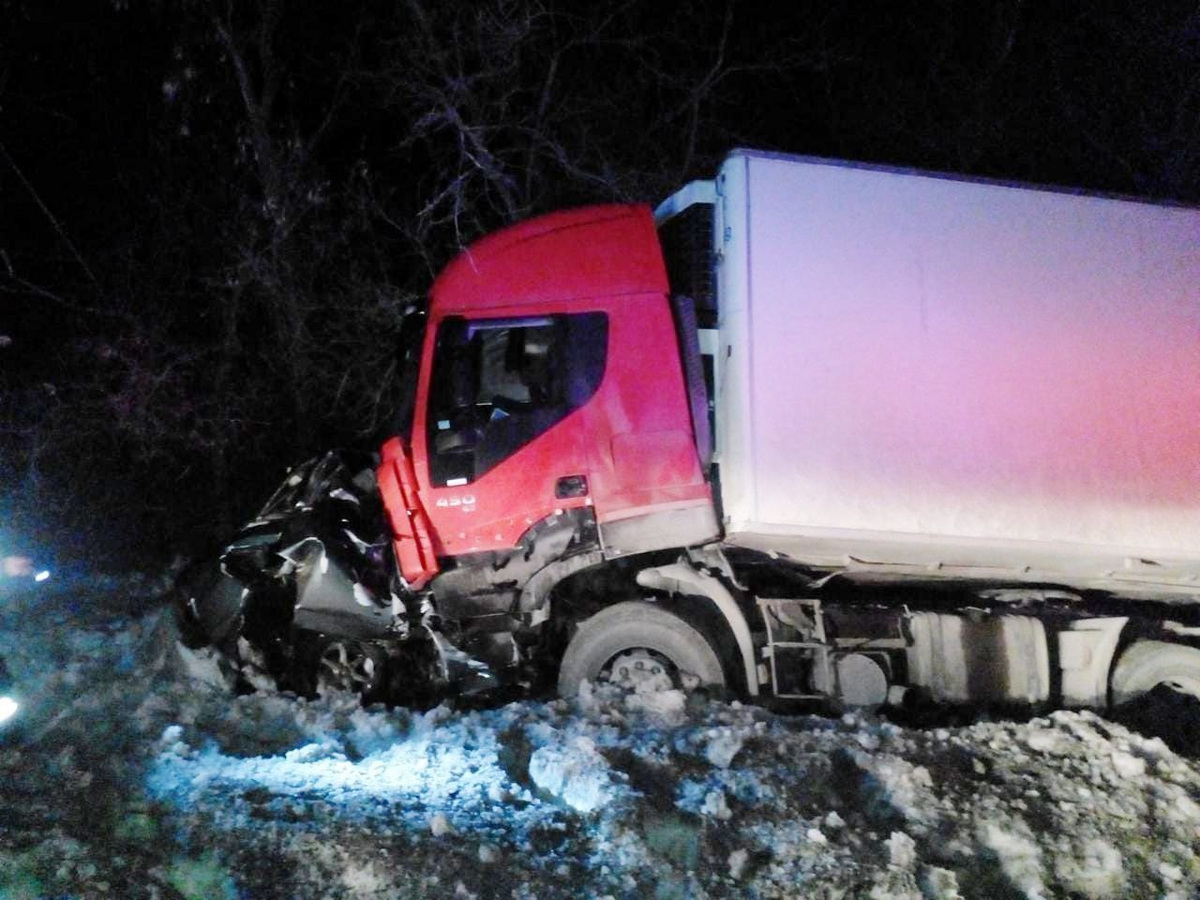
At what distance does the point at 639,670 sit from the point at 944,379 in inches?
93.5

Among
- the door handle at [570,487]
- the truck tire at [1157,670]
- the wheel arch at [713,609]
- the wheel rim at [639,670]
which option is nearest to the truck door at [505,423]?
the door handle at [570,487]

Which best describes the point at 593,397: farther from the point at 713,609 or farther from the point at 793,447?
the point at 713,609

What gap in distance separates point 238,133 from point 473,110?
113 inches

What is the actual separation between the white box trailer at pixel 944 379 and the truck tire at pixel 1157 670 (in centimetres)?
66

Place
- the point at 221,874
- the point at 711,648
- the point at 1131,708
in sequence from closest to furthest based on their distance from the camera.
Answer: the point at 221,874, the point at 711,648, the point at 1131,708

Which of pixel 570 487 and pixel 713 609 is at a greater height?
pixel 570 487

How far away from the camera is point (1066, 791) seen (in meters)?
4.55

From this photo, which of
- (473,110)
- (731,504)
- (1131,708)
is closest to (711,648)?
(731,504)

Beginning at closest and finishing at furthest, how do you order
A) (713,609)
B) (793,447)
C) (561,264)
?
1. (793,447)
2. (561,264)
3. (713,609)

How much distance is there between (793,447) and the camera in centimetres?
519

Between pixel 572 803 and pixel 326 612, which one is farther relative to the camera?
pixel 326 612

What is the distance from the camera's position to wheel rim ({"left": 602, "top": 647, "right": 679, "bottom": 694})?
568 cm

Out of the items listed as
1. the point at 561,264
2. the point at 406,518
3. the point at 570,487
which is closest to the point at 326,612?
the point at 406,518

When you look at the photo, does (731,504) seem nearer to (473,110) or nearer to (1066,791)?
(1066,791)
